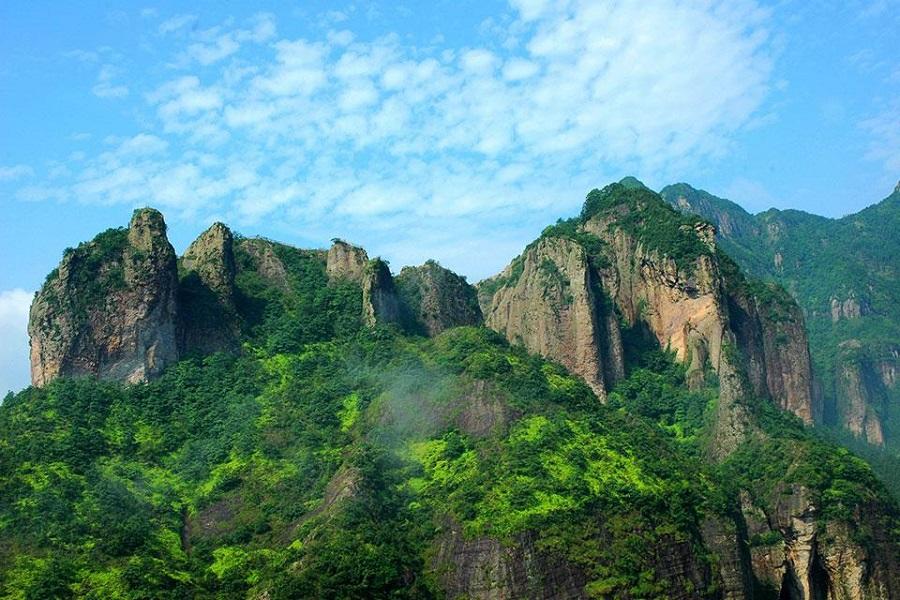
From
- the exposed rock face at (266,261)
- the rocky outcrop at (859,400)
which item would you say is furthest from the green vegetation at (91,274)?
the rocky outcrop at (859,400)

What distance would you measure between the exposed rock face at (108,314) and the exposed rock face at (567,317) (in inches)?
1216

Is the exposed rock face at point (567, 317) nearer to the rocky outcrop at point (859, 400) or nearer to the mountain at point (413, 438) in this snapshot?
the mountain at point (413, 438)

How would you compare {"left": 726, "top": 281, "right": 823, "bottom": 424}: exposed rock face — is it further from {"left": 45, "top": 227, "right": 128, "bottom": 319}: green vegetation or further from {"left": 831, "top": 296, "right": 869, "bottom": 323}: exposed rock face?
{"left": 831, "top": 296, "right": 869, "bottom": 323}: exposed rock face

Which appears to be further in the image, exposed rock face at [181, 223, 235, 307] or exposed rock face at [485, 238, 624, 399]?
exposed rock face at [485, 238, 624, 399]

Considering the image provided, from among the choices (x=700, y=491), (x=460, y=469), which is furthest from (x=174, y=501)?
(x=700, y=491)

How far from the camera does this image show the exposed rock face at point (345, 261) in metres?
98.4

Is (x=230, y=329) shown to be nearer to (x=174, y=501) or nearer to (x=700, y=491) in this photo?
(x=174, y=501)

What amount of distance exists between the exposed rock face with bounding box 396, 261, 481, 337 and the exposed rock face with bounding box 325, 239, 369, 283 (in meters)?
3.53

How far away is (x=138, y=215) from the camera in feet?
286

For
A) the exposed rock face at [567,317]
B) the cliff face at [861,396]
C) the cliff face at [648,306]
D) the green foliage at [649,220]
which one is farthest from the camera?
the cliff face at [861,396]

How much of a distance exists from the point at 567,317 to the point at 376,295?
17388 mm

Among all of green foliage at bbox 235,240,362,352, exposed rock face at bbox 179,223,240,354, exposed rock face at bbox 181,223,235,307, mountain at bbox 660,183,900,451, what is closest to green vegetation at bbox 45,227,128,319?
exposed rock face at bbox 179,223,240,354

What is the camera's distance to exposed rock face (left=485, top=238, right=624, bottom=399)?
9838cm

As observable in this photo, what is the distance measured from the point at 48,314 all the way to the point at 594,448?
3873 cm
